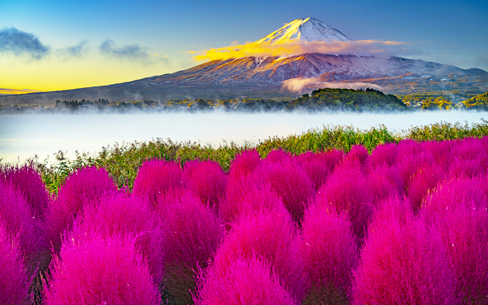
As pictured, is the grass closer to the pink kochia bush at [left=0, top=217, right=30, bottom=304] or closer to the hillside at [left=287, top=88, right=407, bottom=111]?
the pink kochia bush at [left=0, top=217, right=30, bottom=304]

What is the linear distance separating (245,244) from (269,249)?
20 cm

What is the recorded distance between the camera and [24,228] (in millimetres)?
4090

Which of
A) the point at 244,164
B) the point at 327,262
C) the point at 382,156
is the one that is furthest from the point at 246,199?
the point at 382,156

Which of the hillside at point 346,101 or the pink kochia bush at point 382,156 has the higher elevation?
the hillside at point 346,101

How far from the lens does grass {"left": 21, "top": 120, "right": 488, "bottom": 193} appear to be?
938 cm

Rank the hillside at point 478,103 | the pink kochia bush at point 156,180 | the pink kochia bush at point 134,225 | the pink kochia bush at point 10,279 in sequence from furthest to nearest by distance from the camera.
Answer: the hillside at point 478,103, the pink kochia bush at point 156,180, the pink kochia bush at point 134,225, the pink kochia bush at point 10,279

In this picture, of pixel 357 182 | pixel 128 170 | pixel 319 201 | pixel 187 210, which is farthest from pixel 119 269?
pixel 128 170

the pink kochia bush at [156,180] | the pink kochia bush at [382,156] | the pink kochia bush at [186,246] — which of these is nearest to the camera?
the pink kochia bush at [186,246]

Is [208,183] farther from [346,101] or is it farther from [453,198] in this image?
[346,101]

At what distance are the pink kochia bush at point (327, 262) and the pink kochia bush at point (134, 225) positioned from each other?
1297 millimetres

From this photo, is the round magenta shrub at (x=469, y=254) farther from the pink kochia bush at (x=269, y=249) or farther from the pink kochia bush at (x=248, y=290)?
the pink kochia bush at (x=248, y=290)

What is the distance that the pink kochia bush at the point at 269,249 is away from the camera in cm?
262

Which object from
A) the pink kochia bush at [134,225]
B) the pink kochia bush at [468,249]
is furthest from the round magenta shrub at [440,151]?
the pink kochia bush at [134,225]

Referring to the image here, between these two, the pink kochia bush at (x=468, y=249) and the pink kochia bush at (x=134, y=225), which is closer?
the pink kochia bush at (x=468, y=249)
